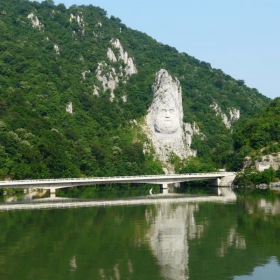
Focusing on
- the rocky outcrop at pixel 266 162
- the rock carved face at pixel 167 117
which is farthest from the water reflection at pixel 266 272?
the rock carved face at pixel 167 117

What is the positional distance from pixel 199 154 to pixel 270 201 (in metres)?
70.3

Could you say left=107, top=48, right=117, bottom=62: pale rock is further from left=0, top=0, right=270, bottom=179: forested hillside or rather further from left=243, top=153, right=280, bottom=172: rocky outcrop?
left=243, top=153, right=280, bottom=172: rocky outcrop

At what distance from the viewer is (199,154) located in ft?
428

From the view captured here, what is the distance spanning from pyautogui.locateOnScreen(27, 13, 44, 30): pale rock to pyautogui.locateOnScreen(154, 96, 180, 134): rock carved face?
45.8 meters

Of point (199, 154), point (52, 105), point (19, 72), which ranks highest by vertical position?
point (19, 72)

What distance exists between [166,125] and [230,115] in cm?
3210

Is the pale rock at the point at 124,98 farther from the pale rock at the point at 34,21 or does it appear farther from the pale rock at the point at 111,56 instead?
the pale rock at the point at 34,21

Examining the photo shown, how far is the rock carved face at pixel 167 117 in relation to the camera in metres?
126

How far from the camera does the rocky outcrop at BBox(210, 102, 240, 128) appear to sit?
490ft

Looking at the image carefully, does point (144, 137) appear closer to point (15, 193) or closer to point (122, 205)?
point (15, 193)

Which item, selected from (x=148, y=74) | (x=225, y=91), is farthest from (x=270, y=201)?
(x=225, y=91)

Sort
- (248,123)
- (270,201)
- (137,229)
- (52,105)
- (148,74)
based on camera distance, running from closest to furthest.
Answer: (137,229) → (270,201) → (248,123) → (52,105) → (148,74)

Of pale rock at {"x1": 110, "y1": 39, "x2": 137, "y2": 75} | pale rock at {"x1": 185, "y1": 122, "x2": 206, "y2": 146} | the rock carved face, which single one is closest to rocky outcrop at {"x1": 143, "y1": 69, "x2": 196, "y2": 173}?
the rock carved face

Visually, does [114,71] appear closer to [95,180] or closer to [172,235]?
[95,180]
